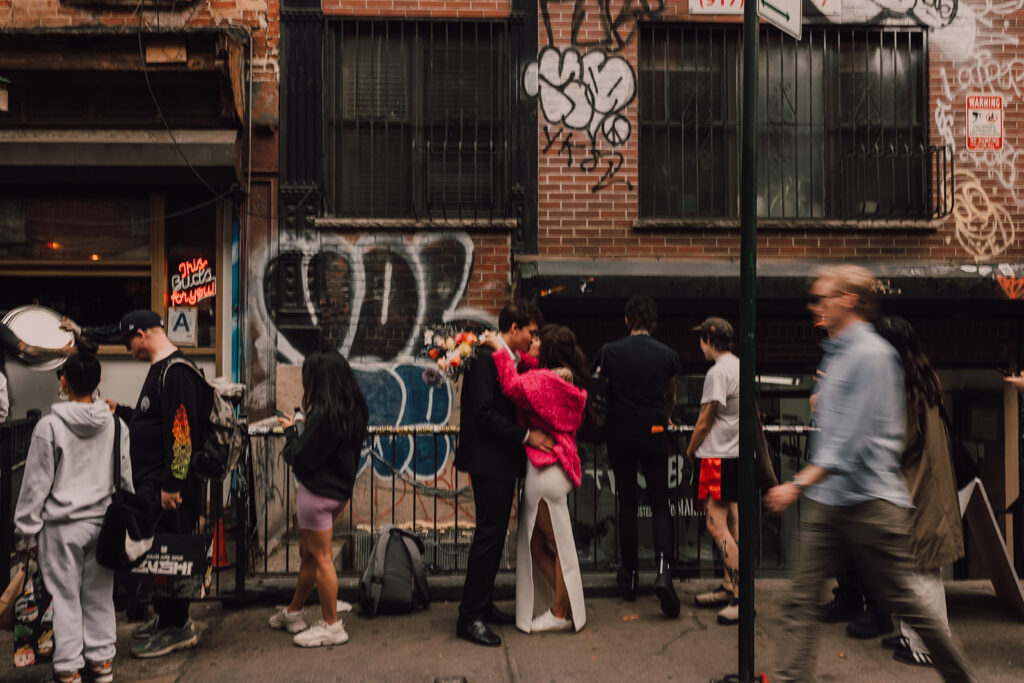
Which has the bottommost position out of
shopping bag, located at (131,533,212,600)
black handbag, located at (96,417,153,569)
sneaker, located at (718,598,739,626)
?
sneaker, located at (718,598,739,626)

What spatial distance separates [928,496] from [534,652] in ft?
7.95

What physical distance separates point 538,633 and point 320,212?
4608 mm

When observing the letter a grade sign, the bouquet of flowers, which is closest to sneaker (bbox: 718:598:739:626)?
the bouquet of flowers

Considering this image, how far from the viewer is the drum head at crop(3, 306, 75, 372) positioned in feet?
23.6

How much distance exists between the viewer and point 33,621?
14.1ft

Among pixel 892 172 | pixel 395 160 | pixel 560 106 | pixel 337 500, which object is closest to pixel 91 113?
pixel 395 160

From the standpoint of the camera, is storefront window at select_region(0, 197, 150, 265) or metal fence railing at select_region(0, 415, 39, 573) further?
storefront window at select_region(0, 197, 150, 265)

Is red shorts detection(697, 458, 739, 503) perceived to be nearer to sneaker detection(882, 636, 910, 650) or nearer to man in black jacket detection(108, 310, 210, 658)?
sneaker detection(882, 636, 910, 650)

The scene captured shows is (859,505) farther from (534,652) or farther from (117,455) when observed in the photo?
(117,455)

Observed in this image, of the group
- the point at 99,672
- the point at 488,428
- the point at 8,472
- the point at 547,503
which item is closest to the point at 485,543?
the point at 547,503

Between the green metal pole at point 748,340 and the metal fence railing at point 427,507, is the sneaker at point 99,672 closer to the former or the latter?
the metal fence railing at point 427,507

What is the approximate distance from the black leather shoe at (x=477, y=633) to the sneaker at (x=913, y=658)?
229 centimetres

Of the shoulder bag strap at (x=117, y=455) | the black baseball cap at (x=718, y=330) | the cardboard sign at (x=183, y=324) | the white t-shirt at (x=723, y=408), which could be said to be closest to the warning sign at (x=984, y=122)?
the black baseball cap at (x=718, y=330)

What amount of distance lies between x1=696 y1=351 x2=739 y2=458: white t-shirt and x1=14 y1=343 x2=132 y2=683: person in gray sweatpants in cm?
349
